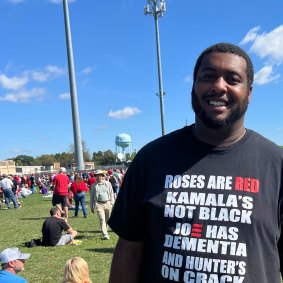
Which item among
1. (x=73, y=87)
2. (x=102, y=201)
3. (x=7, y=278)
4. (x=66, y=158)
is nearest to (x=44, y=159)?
(x=66, y=158)

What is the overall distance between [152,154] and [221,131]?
307 mm

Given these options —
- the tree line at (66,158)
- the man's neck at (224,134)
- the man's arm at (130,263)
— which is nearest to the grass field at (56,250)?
the man's arm at (130,263)

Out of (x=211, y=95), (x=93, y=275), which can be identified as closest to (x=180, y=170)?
→ (x=211, y=95)

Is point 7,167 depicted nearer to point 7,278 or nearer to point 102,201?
point 102,201

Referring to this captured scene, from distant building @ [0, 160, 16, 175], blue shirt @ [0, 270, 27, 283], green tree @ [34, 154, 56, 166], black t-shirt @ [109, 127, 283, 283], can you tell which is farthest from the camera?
green tree @ [34, 154, 56, 166]

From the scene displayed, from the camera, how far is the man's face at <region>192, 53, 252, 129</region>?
1794mm

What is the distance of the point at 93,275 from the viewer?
7.06m

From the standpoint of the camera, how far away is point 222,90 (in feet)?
5.85

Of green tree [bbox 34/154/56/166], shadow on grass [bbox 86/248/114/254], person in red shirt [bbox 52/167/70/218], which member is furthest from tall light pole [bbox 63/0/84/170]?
→ green tree [bbox 34/154/56/166]

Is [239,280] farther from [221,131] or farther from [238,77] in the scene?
[238,77]

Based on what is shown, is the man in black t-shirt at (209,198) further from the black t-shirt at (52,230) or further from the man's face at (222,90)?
the black t-shirt at (52,230)

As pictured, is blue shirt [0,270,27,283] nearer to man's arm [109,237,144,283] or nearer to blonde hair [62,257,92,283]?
blonde hair [62,257,92,283]

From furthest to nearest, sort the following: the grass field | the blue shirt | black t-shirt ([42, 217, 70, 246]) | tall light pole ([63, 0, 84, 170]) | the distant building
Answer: the distant building
tall light pole ([63, 0, 84, 170])
black t-shirt ([42, 217, 70, 246])
the grass field
the blue shirt

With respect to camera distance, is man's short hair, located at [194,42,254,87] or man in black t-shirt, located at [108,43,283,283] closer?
man in black t-shirt, located at [108,43,283,283]
